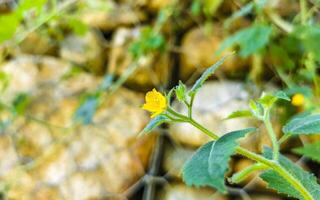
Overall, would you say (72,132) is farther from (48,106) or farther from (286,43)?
(286,43)

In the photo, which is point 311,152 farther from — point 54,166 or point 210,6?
point 54,166

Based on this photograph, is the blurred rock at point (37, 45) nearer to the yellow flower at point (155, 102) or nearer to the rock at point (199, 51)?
the rock at point (199, 51)

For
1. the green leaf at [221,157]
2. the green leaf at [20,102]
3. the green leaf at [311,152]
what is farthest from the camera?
the green leaf at [20,102]

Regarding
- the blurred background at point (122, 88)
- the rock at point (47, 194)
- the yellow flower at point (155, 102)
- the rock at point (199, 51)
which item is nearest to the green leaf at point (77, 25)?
the blurred background at point (122, 88)

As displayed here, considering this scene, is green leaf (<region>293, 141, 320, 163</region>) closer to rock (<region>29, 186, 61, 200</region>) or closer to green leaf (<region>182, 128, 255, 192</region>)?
green leaf (<region>182, 128, 255, 192</region>)

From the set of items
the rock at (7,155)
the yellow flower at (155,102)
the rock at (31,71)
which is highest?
the rock at (31,71)

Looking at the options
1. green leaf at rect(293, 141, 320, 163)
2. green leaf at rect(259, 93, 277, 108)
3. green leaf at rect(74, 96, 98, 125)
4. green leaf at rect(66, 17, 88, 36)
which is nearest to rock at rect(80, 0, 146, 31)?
green leaf at rect(66, 17, 88, 36)
